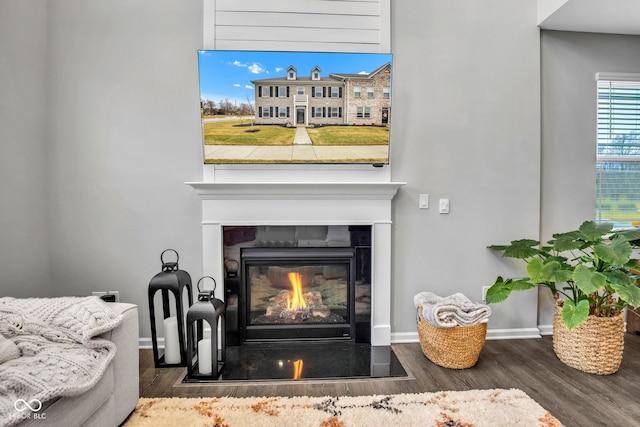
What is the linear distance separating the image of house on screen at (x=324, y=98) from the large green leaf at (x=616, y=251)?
1.52 meters

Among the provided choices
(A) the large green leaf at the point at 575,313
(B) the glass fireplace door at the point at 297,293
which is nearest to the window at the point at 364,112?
(B) the glass fireplace door at the point at 297,293

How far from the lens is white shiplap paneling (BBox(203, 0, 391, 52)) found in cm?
247

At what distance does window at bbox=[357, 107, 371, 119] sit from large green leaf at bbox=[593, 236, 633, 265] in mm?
1613

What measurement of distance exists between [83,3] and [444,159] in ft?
9.24

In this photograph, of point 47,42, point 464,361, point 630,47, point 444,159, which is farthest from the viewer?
point 630,47

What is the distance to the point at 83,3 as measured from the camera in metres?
2.45

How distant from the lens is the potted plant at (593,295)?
77.5 inches

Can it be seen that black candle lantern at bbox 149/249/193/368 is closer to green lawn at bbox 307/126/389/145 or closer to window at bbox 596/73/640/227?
green lawn at bbox 307/126/389/145

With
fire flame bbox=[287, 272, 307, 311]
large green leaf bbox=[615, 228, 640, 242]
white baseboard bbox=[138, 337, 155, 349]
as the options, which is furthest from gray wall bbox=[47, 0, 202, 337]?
large green leaf bbox=[615, 228, 640, 242]

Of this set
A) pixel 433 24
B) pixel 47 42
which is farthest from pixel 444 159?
pixel 47 42

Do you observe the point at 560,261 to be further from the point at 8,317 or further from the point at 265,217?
the point at 8,317

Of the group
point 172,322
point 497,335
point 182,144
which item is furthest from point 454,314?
point 182,144

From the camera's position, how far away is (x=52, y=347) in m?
1.46

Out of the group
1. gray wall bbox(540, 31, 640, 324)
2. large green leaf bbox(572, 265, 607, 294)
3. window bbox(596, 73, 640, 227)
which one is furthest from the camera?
window bbox(596, 73, 640, 227)
